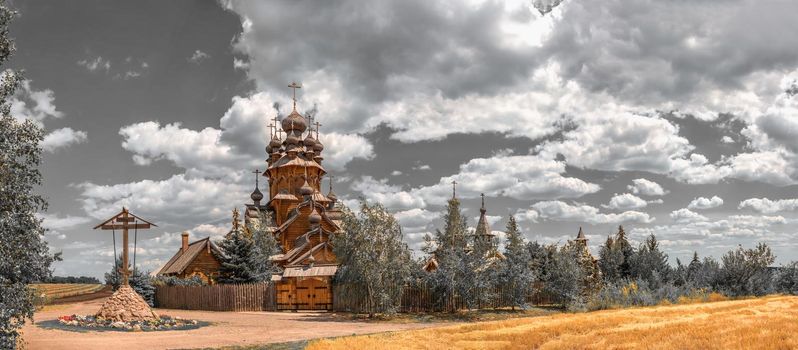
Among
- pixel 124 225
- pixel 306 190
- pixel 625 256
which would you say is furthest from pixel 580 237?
pixel 124 225

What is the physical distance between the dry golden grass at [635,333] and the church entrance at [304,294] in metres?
25.8

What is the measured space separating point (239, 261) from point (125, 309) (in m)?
19.6

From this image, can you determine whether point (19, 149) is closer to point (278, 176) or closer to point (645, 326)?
point (645, 326)

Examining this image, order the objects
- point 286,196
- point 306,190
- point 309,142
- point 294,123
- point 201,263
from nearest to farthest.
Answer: point 201,263, point 306,190, point 286,196, point 309,142, point 294,123

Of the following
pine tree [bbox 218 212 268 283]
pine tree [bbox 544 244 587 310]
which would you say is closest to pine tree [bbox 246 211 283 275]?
pine tree [bbox 218 212 268 283]

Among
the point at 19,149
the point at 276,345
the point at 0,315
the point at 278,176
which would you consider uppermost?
the point at 278,176

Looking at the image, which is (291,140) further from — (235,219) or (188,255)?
(235,219)

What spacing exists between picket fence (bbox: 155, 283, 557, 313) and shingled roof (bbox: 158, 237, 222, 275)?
36.5 feet

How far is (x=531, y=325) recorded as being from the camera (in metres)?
19.1

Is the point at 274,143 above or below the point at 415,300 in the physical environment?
above

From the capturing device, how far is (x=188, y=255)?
65.6 meters

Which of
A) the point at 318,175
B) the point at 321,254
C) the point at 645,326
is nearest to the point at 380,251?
the point at 321,254

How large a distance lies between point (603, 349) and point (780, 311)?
7371 mm

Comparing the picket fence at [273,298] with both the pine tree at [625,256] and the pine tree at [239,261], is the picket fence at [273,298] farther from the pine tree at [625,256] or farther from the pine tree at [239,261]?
the pine tree at [625,256]
